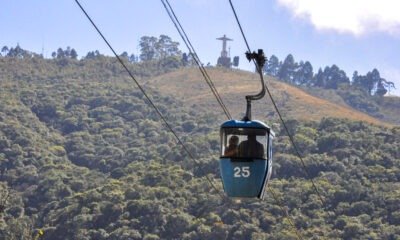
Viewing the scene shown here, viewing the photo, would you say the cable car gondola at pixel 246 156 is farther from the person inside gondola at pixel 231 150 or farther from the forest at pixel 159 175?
the forest at pixel 159 175

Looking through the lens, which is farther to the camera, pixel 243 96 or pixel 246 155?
pixel 243 96

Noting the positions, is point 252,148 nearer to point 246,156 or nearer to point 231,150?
point 246,156

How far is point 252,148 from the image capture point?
18.5m

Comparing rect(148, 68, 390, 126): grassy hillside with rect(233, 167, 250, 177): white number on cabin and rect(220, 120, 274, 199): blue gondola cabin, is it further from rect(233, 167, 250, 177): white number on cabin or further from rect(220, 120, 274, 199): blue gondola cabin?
rect(233, 167, 250, 177): white number on cabin

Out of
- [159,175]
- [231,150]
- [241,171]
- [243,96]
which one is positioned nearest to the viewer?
[241,171]

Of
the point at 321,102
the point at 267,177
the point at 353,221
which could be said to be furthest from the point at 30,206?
the point at 267,177

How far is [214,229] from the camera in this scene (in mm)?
90250

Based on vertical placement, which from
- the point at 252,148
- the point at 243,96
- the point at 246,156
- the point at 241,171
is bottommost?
the point at 243,96

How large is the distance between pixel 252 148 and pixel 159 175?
94.8 meters

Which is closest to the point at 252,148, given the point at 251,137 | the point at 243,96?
the point at 251,137

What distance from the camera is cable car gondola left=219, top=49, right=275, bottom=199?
1839 cm

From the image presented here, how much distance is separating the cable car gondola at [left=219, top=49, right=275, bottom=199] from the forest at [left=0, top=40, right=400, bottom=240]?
39924 mm

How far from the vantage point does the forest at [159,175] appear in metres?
92.6

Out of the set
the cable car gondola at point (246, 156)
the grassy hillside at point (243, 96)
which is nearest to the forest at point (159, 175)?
the grassy hillside at point (243, 96)
